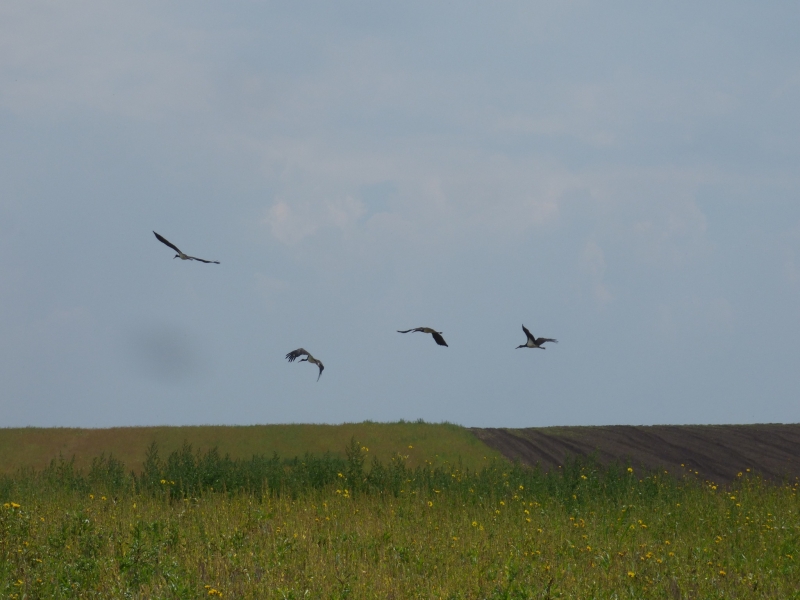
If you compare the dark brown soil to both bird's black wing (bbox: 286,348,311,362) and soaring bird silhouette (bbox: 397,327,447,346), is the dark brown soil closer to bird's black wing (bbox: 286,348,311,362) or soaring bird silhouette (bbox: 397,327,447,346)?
soaring bird silhouette (bbox: 397,327,447,346)

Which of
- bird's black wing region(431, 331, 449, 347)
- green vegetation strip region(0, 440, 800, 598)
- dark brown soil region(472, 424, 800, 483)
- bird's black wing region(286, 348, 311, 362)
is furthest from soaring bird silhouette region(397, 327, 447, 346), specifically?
dark brown soil region(472, 424, 800, 483)

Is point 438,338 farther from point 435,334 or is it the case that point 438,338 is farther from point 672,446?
point 672,446

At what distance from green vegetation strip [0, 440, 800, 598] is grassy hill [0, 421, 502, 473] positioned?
13.8 feet

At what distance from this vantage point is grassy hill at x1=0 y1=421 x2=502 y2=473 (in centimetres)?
1744

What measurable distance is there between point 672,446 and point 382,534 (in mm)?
12616

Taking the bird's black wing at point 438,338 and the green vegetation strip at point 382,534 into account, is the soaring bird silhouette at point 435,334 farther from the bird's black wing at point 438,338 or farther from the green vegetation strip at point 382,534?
the green vegetation strip at point 382,534

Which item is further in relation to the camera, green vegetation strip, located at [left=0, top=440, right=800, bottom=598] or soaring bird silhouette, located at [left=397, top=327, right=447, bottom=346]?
soaring bird silhouette, located at [left=397, top=327, right=447, bottom=346]

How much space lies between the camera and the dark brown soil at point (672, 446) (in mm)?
17062

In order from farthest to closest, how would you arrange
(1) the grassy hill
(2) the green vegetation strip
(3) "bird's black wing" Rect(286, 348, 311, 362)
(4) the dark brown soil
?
(1) the grassy hill → (4) the dark brown soil → (3) "bird's black wing" Rect(286, 348, 311, 362) → (2) the green vegetation strip

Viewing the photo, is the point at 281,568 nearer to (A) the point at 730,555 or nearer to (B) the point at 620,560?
(B) the point at 620,560

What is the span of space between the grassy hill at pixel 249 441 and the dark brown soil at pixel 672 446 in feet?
3.77

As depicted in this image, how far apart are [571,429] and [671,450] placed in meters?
3.72

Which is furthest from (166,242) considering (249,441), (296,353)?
(249,441)

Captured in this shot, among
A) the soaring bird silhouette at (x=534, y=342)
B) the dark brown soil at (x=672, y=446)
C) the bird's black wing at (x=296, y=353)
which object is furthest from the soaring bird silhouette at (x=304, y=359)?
the dark brown soil at (x=672, y=446)
